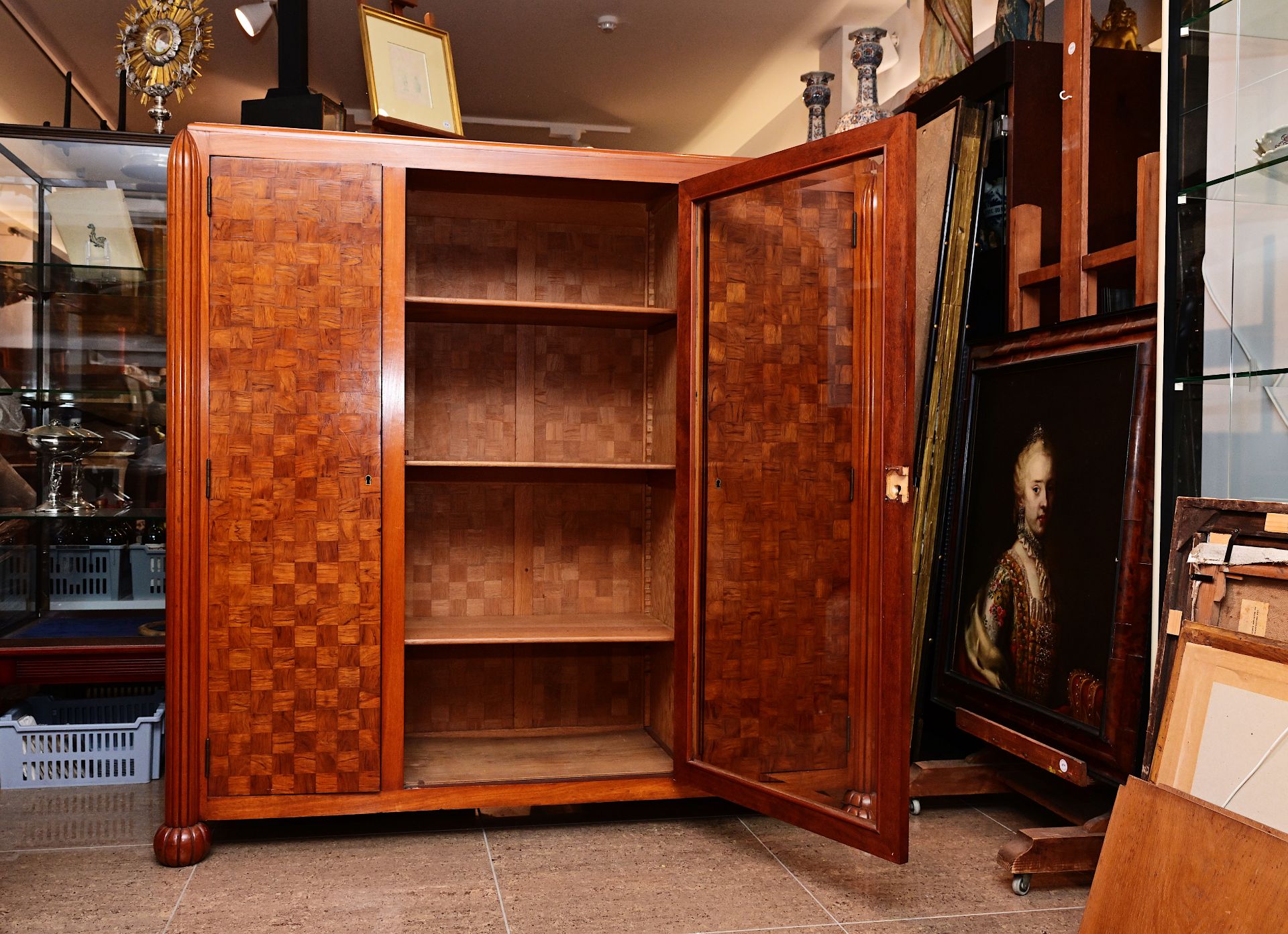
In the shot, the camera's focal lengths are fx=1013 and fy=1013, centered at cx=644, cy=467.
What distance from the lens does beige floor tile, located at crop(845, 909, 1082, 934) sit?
2289mm

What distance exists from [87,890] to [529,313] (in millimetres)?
1937

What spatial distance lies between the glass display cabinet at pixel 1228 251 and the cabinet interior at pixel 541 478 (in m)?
1.50

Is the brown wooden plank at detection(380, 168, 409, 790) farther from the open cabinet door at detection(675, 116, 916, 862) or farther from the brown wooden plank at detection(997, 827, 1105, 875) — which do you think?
the brown wooden plank at detection(997, 827, 1105, 875)

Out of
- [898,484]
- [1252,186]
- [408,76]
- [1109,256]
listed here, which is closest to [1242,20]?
[1252,186]

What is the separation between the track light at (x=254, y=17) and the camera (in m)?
3.32

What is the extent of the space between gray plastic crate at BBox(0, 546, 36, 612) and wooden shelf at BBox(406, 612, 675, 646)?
1365 mm

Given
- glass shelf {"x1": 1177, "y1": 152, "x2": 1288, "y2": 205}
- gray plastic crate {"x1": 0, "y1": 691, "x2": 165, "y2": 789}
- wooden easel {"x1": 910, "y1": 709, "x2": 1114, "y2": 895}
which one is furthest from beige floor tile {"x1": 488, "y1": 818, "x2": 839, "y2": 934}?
glass shelf {"x1": 1177, "y1": 152, "x2": 1288, "y2": 205}

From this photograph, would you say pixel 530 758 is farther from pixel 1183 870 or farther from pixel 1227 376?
pixel 1227 376

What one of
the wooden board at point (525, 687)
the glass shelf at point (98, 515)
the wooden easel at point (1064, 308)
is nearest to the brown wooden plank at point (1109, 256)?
the wooden easel at point (1064, 308)

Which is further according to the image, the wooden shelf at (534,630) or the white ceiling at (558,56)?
the white ceiling at (558,56)

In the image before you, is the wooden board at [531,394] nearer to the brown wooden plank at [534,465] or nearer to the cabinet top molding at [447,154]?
the brown wooden plank at [534,465]

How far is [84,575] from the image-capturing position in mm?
3547

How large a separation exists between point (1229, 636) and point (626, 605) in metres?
2.03

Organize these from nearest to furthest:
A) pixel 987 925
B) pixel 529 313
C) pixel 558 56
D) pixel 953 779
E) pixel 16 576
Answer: pixel 987 925
pixel 953 779
pixel 529 313
pixel 16 576
pixel 558 56
